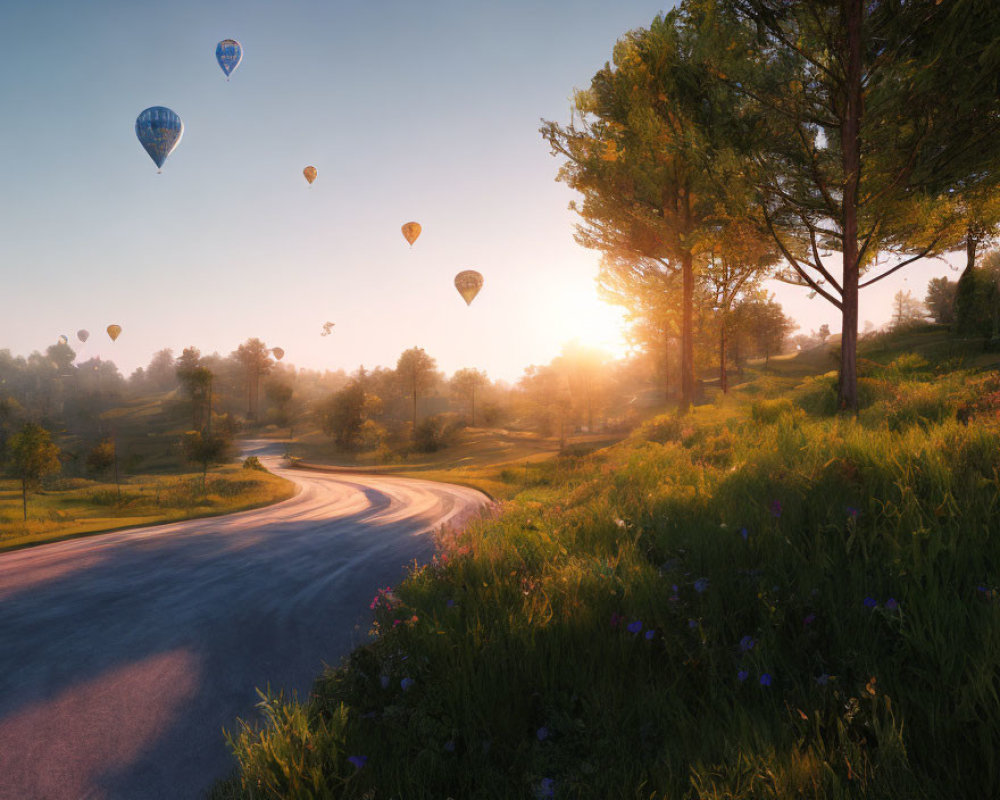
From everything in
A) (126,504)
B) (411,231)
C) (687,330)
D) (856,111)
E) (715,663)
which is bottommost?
(126,504)

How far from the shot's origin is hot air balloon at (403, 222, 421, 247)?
141 feet

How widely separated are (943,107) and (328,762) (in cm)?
1484

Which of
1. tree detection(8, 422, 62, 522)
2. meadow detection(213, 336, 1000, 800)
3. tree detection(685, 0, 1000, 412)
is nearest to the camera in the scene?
meadow detection(213, 336, 1000, 800)

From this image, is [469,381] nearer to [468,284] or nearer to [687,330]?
[468,284]

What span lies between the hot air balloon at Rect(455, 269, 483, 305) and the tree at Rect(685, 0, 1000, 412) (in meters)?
33.9

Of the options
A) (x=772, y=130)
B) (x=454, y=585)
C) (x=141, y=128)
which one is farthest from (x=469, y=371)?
(x=454, y=585)

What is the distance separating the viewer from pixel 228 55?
128 feet

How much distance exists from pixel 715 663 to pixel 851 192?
11.9 meters

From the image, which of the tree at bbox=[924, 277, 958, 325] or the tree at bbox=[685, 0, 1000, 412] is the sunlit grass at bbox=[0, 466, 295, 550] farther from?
the tree at bbox=[924, 277, 958, 325]

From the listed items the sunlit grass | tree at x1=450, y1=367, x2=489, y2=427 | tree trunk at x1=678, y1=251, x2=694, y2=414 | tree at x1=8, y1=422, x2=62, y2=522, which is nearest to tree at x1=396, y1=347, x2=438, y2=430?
tree at x1=450, y1=367, x2=489, y2=427

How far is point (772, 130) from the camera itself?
11.4 meters

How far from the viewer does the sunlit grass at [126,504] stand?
1712 cm

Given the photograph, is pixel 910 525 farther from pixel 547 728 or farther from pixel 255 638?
pixel 255 638

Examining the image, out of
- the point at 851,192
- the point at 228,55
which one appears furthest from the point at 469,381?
the point at 851,192
